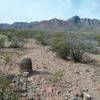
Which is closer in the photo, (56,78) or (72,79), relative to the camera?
(56,78)

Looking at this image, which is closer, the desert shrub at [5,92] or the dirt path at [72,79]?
the desert shrub at [5,92]

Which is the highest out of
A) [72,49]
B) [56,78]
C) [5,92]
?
[72,49]

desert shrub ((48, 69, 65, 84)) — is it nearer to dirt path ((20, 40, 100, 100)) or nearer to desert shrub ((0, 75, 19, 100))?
dirt path ((20, 40, 100, 100))

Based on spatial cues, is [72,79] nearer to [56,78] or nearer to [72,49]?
[56,78]

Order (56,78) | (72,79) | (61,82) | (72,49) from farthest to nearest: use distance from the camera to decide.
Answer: (72,49) → (72,79) → (56,78) → (61,82)

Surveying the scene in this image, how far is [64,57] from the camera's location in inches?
853

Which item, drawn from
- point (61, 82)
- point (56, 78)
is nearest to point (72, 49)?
point (56, 78)

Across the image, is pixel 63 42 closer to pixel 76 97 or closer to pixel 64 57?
pixel 64 57

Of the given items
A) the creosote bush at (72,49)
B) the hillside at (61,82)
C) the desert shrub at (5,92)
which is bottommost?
the hillside at (61,82)

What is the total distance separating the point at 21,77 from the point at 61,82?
1840 mm

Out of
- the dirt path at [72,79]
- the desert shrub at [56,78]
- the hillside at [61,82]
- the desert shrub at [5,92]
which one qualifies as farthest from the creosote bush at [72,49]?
the desert shrub at [5,92]

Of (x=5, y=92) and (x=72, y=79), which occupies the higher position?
(x=5, y=92)

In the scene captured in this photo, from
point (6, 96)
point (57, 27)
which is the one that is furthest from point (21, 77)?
point (57, 27)

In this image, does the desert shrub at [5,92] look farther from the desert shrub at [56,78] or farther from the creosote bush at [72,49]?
the creosote bush at [72,49]
